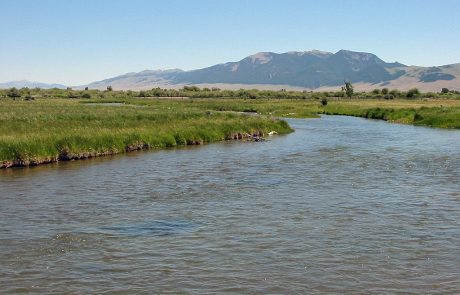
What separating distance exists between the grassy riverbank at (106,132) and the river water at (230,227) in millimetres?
1627

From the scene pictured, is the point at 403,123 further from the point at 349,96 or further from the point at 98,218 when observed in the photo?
Answer: the point at 349,96

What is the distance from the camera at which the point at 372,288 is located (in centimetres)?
1268

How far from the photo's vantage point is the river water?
13195 millimetres

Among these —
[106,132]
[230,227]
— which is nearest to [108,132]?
[106,132]

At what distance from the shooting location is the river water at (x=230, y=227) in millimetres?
13195

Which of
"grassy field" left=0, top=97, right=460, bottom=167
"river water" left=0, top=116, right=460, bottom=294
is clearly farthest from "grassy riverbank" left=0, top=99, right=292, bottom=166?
"river water" left=0, top=116, right=460, bottom=294

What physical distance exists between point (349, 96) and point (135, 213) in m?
150

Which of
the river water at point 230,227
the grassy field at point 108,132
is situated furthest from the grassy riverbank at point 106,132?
the river water at point 230,227

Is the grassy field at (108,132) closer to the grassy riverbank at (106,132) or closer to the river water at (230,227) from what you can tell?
the grassy riverbank at (106,132)

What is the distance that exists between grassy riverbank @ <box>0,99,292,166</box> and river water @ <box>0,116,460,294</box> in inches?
64.0

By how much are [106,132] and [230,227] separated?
75.3ft

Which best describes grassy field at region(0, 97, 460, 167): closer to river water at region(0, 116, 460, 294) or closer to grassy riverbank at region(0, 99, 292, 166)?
grassy riverbank at region(0, 99, 292, 166)

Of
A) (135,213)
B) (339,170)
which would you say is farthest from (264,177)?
(135,213)

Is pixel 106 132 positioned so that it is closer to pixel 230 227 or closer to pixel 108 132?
pixel 108 132
